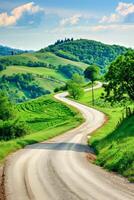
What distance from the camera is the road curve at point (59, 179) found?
2808 cm

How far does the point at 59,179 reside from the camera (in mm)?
34344

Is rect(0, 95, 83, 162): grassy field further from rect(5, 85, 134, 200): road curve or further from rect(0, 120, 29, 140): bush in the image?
rect(5, 85, 134, 200): road curve

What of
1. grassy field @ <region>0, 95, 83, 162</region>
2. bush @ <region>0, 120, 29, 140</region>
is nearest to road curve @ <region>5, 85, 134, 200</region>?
grassy field @ <region>0, 95, 83, 162</region>

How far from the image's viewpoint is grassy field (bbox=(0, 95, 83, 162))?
9069cm

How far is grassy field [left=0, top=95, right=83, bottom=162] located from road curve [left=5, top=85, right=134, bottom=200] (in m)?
20.9

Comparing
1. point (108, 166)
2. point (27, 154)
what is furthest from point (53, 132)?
point (108, 166)

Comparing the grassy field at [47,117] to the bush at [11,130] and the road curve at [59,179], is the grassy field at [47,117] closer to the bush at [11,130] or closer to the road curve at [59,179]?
the bush at [11,130]

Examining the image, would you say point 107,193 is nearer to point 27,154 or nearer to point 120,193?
point 120,193

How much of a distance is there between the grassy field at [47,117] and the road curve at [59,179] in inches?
822

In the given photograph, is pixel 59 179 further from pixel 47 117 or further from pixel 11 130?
pixel 47 117

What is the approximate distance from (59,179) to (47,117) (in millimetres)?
112573

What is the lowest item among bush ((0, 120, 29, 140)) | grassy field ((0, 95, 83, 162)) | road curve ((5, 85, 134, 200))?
grassy field ((0, 95, 83, 162))

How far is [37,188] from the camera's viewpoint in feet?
103

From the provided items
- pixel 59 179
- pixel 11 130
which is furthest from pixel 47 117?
pixel 59 179
